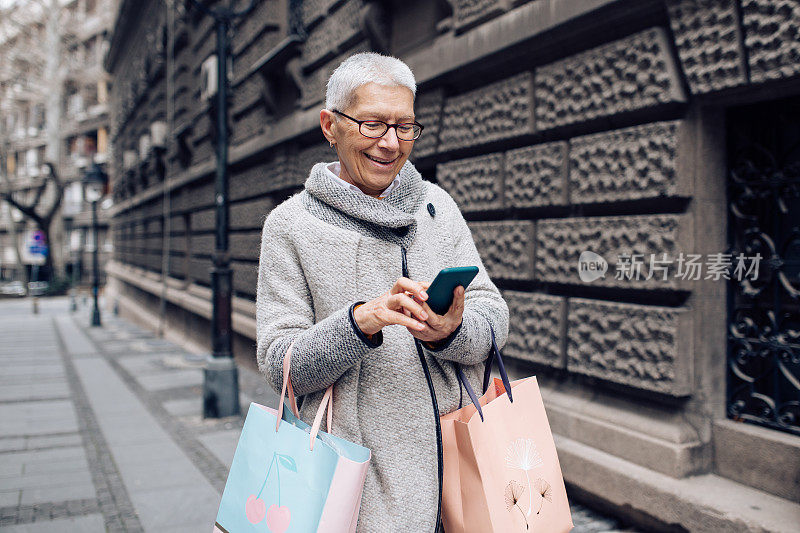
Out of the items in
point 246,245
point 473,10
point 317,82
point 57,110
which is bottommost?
point 246,245

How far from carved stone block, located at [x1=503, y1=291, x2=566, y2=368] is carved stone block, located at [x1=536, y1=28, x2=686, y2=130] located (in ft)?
3.72

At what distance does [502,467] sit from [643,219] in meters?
2.49

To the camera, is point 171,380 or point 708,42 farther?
point 171,380

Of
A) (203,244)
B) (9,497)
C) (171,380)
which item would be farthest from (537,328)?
(203,244)

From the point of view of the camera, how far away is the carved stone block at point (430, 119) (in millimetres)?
5285

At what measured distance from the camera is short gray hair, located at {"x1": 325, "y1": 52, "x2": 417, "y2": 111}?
1.56 metres

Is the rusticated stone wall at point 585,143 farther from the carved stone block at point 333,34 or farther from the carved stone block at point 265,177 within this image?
the carved stone block at point 265,177

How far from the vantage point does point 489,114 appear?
4.73m

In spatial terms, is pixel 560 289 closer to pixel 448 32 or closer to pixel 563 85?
pixel 563 85

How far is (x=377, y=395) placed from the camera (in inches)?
63.2

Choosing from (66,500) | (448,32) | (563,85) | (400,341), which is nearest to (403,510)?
(400,341)

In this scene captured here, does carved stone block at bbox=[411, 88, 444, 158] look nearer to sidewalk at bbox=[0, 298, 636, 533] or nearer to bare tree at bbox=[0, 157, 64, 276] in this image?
sidewalk at bbox=[0, 298, 636, 533]

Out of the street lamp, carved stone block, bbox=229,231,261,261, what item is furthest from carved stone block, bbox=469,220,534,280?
the street lamp

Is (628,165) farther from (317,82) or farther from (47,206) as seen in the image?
(47,206)
